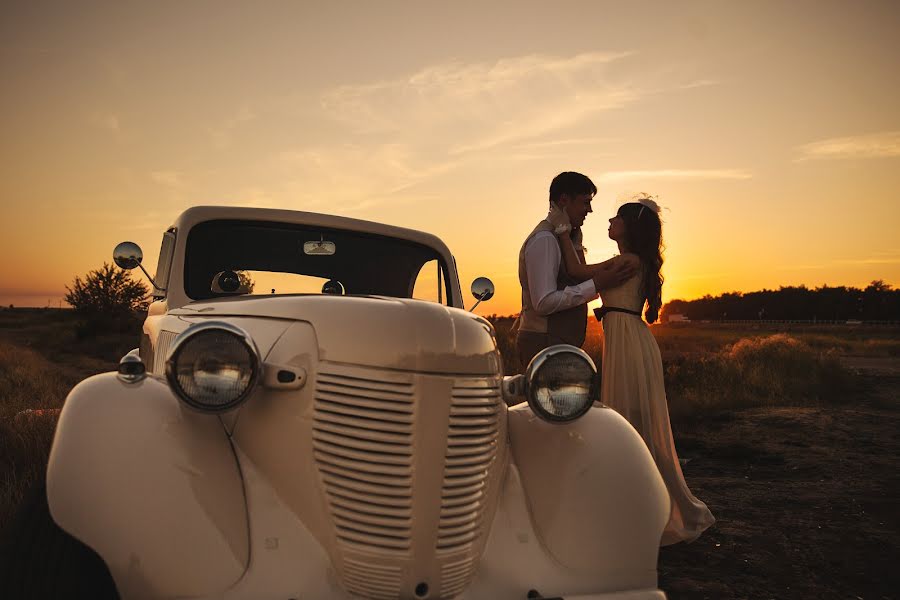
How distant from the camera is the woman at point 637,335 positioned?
417 cm

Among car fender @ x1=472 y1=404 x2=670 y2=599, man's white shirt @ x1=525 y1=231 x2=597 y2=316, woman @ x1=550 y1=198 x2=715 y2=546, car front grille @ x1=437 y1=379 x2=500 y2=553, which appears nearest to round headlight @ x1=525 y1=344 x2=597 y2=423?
car fender @ x1=472 y1=404 x2=670 y2=599

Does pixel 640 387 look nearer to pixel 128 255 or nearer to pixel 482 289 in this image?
pixel 482 289

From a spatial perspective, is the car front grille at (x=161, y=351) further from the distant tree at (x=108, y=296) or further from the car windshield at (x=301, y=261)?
the distant tree at (x=108, y=296)

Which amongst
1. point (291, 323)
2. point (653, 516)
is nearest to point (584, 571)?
point (653, 516)

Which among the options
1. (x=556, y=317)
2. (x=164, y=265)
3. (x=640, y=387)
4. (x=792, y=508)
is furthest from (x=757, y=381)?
(x=164, y=265)

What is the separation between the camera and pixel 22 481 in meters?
4.59

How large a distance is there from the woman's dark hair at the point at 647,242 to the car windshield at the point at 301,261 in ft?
4.07

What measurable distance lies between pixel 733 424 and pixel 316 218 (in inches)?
290

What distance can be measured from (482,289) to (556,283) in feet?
1.56

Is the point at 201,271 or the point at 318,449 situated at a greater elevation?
the point at 201,271

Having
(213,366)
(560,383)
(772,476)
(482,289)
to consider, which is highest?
(482,289)

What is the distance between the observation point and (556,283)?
13.8 ft

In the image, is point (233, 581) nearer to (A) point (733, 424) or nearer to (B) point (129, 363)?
(B) point (129, 363)

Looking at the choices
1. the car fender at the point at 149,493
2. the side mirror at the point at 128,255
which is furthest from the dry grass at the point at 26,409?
the side mirror at the point at 128,255
